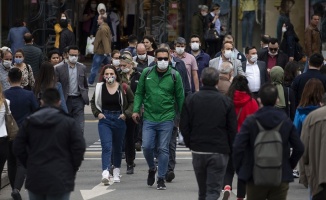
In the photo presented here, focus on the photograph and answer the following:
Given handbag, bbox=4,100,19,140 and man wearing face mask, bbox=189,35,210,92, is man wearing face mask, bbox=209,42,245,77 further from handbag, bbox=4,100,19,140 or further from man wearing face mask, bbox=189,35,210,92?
handbag, bbox=4,100,19,140

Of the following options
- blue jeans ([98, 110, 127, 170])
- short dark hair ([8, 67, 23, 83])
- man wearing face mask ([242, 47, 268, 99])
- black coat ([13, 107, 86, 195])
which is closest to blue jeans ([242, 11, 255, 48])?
man wearing face mask ([242, 47, 268, 99])

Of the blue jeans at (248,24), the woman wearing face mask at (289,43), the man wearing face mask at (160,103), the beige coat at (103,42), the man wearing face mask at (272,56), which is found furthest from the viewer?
the blue jeans at (248,24)

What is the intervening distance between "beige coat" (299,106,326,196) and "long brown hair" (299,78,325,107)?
1.59 m

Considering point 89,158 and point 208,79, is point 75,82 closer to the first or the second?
point 89,158

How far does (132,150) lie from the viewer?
1583cm

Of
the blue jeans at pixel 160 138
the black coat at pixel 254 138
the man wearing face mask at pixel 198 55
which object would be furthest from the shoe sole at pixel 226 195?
the man wearing face mask at pixel 198 55

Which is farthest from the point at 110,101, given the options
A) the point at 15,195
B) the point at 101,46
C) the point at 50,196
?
the point at 101,46

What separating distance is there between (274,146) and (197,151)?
6.13 feet

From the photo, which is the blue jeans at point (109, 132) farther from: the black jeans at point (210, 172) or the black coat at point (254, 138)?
the black coat at point (254, 138)

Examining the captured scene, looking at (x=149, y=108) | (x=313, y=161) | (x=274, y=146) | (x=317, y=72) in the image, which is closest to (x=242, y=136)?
(x=274, y=146)

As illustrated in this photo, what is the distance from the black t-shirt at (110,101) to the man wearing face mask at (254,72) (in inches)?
149

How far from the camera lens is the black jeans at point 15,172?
13438 millimetres

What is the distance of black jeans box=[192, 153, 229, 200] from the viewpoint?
1162 cm

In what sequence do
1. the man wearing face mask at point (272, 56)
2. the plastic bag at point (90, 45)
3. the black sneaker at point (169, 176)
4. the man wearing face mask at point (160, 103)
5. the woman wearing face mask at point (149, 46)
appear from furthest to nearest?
1. the plastic bag at point (90, 45)
2. the man wearing face mask at point (272, 56)
3. the woman wearing face mask at point (149, 46)
4. the black sneaker at point (169, 176)
5. the man wearing face mask at point (160, 103)
